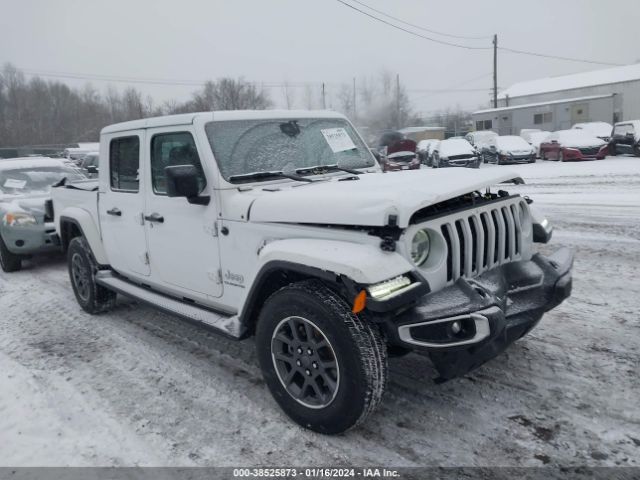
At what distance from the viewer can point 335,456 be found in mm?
2885

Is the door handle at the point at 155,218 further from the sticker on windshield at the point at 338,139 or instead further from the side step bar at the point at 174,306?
the sticker on windshield at the point at 338,139

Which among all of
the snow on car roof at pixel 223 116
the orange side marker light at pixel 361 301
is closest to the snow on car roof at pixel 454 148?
the snow on car roof at pixel 223 116

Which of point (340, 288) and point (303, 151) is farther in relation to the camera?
point (303, 151)

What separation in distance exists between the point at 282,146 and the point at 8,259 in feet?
19.4

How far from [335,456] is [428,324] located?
0.94 meters

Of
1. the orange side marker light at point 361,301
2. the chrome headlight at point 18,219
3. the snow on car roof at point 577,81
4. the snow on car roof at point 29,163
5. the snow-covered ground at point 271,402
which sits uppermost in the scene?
the snow on car roof at point 577,81

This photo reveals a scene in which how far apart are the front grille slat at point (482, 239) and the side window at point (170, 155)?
1.78 metres

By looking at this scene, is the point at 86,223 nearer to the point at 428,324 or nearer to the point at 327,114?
the point at 327,114

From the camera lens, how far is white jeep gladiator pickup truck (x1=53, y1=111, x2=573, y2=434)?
2.72 meters

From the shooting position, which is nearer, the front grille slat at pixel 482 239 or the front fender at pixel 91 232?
the front grille slat at pixel 482 239

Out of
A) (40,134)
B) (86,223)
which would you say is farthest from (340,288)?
(40,134)

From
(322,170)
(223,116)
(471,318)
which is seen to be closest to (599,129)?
(322,170)

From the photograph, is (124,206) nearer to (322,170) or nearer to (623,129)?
(322,170)

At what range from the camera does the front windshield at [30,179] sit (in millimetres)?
8445
